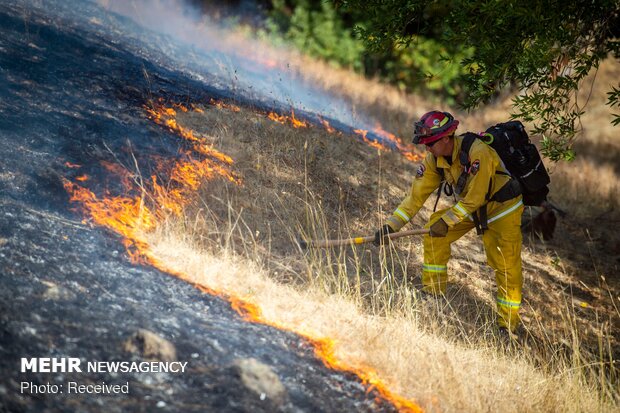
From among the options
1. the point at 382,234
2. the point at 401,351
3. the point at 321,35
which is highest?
the point at 321,35

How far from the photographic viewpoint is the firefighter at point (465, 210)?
4824 mm

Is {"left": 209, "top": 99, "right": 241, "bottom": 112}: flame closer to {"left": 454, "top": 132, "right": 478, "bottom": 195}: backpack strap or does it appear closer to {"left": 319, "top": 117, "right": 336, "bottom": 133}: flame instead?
{"left": 319, "top": 117, "right": 336, "bottom": 133}: flame

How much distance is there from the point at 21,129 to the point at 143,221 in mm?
1727

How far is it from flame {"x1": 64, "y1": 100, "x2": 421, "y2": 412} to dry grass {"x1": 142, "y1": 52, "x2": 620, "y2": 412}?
0.09 m

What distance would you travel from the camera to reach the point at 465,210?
16.0 ft

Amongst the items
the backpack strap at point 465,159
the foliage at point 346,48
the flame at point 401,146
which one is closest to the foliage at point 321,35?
the foliage at point 346,48

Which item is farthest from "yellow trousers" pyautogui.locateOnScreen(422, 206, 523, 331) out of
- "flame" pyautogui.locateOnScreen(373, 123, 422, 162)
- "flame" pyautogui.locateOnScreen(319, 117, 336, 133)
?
"flame" pyautogui.locateOnScreen(373, 123, 422, 162)

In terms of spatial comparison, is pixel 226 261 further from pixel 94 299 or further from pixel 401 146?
pixel 401 146

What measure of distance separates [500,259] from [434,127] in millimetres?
1466

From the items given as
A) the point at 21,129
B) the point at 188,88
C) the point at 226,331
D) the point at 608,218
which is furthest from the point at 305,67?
the point at 226,331

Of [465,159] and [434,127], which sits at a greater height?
[434,127]

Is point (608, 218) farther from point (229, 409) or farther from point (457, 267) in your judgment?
point (229, 409)

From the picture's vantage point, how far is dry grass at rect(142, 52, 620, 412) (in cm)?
386

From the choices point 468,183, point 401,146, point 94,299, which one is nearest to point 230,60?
point 401,146
